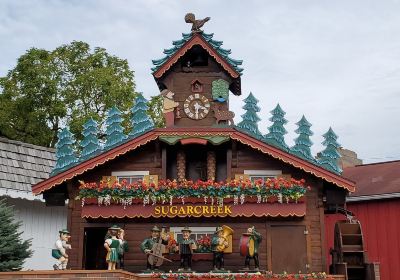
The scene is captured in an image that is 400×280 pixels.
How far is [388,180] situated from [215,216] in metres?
10.00

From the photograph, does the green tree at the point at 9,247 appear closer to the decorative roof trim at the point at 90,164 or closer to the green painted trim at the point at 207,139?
the decorative roof trim at the point at 90,164

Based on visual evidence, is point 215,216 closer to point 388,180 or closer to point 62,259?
point 62,259

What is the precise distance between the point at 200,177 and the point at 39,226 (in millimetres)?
7228

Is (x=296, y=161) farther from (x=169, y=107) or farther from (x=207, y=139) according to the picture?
(x=169, y=107)

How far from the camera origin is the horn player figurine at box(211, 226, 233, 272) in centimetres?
1864

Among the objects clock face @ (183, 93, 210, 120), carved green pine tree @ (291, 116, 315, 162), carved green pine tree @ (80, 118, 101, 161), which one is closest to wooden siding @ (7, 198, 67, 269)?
carved green pine tree @ (80, 118, 101, 161)

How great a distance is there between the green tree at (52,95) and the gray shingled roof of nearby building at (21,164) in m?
9.93

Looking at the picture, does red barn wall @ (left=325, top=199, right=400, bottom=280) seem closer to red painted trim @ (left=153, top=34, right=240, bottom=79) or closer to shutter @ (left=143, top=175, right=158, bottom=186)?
shutter @ (left=143, top=175, right=158, bottom=186)

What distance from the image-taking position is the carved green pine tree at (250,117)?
858 inches

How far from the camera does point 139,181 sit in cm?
2005

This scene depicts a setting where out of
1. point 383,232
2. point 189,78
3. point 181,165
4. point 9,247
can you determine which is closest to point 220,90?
point 189,78

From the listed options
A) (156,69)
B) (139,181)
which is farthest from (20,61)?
(139,181)

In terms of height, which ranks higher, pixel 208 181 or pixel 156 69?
pixel 156 69

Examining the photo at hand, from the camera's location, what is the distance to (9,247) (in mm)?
18750
